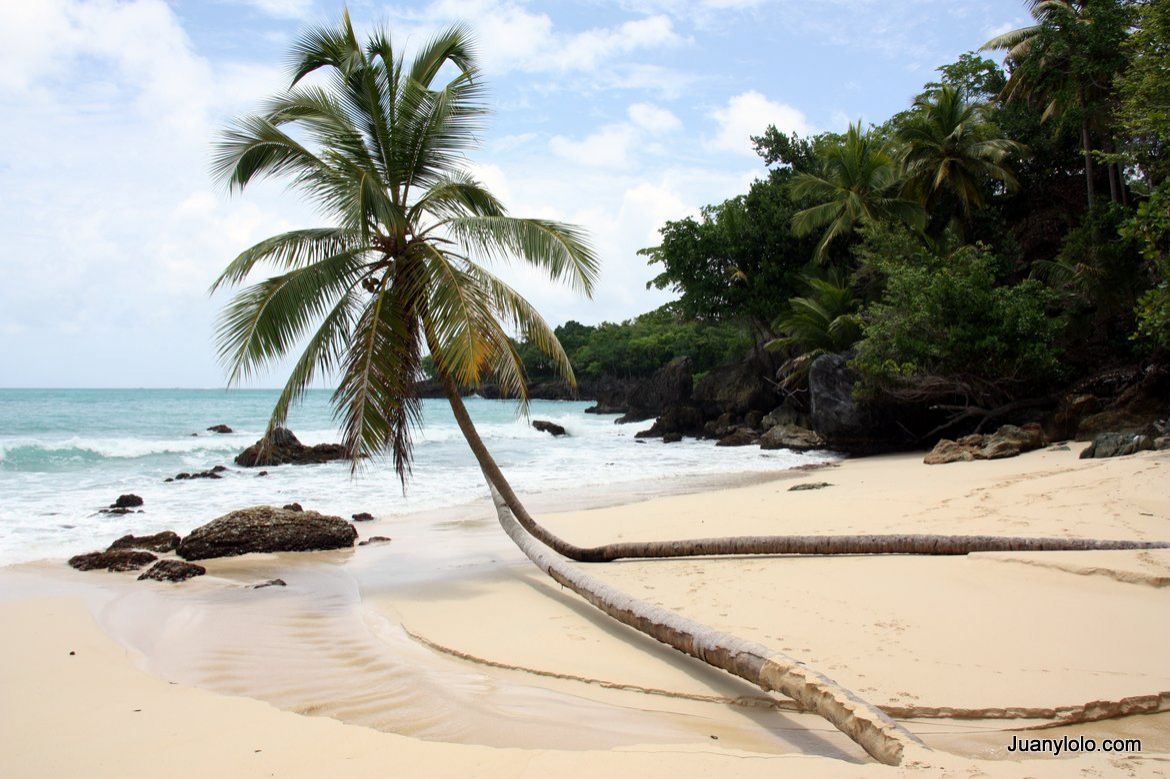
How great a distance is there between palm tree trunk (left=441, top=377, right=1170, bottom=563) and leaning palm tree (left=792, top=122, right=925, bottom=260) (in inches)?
832

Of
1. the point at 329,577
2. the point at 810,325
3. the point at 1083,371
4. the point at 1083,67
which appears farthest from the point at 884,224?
the point at 329,577

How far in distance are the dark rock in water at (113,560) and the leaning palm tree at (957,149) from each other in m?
23.0

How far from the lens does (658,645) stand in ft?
15.9

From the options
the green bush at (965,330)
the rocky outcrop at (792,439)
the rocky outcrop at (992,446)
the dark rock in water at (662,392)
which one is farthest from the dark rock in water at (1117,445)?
the dark rock in water at (662,392)

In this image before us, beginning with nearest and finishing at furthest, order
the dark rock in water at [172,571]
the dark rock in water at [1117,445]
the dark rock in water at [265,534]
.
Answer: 1. the dark rock in water at [172,571]
2. the dark rock in water at [265,534]
3. the dark rock in water at [1117,445]

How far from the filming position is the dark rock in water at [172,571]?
7598mm

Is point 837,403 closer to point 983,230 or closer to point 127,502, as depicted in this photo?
point 983,230

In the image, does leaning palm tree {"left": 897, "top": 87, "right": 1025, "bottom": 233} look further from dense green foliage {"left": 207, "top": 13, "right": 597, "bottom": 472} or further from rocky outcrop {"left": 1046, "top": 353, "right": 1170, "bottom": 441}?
dense green foliage {"left": 207, "top": 13, "right": 597, "bottom": 472}

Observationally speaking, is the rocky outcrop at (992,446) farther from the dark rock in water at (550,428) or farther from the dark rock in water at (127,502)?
the dark rock in water at (550,428)

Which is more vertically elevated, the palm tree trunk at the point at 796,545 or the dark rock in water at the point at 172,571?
the palm tree trunk at the point at 796,545

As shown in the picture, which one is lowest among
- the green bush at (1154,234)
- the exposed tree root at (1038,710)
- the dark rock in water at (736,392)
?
the exposed tree root at (1038,710)

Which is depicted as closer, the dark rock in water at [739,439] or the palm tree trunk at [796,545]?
the palm tree trunk at [796,545]

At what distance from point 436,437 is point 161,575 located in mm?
25199

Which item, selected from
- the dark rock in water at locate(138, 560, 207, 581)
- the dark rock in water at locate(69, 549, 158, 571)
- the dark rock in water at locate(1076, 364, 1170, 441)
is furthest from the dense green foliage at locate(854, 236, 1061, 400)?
the dark rock in water at locate(69, 549, 158, 571)
